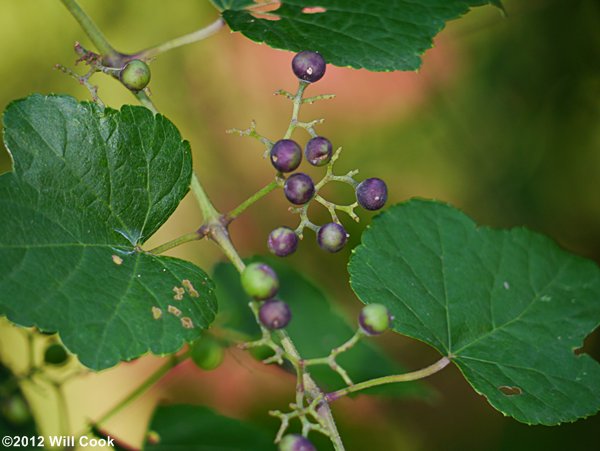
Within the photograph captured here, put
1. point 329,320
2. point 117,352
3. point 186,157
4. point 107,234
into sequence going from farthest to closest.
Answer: point 329,320, point 186,157, point 107,234, point 117,352

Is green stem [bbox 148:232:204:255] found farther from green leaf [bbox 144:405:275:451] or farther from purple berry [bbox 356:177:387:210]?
green leaf [bbox 144:405:275:451]

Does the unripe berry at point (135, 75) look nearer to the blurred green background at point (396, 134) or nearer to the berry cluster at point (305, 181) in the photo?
the berry cluster at point (305, 181)

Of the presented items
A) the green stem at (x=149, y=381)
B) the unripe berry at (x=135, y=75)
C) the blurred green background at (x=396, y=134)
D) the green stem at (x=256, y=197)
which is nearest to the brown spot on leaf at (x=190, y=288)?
the green stem at (x=256, y=197)

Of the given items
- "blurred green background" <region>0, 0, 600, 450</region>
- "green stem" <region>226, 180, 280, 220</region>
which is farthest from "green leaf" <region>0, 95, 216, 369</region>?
"blurred green background" <region>0, 0, 600, 450</region>

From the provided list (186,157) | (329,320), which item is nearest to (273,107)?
(329,320)

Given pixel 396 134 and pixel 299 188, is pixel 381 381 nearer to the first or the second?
pixel 299 188

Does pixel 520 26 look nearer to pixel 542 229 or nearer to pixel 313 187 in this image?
pixel 542 229

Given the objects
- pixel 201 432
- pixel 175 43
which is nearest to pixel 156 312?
pixel 175 43

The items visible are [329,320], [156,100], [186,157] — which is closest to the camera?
[186,157]
